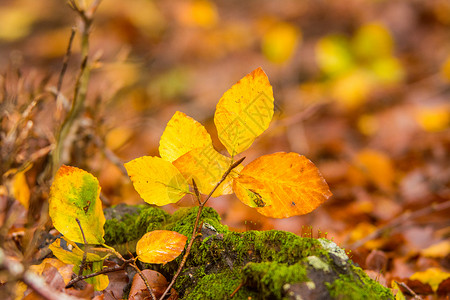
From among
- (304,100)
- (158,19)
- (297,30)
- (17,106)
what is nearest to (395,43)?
(297,30)

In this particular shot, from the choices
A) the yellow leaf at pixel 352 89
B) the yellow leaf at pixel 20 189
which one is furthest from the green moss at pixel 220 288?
the yellow leaf at pixel 352 89

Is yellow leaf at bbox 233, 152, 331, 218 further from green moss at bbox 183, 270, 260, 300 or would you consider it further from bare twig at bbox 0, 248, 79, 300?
bare twig at bbox 0, 248, 79, 300

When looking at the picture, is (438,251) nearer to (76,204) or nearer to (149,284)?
(149,284)

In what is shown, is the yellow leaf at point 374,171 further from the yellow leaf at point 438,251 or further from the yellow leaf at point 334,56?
the yellow leaf at point 334,56

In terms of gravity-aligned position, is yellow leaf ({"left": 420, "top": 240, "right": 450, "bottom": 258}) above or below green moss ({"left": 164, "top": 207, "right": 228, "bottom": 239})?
below

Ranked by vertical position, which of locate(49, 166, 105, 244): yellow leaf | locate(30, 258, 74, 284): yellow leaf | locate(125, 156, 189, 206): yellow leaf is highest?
locate(125, 156, 189, 206): yellow leaf

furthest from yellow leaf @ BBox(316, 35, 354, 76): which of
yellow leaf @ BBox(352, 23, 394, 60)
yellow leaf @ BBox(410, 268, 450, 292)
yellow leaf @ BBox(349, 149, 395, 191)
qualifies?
yellow leaf @ BBox(410, 268, 450, 292)
